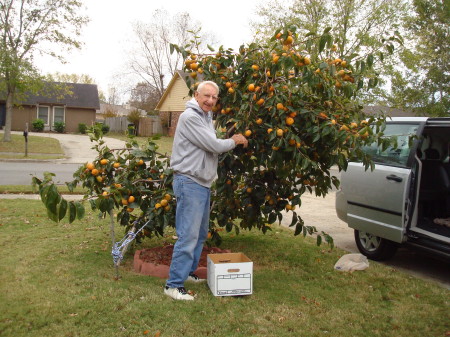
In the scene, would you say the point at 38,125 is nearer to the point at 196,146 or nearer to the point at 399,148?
the point at 399,148

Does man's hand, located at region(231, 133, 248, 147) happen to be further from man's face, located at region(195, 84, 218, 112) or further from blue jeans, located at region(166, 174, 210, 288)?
blue jeans, located at region(166, 174, 210, 288)

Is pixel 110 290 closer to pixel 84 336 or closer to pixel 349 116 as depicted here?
pixel 84 336

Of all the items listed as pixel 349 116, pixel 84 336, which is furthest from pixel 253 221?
pixel 84 336

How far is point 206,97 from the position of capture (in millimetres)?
4188

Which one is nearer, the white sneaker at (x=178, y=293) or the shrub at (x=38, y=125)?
the white sneaker at (x=178, y=293)

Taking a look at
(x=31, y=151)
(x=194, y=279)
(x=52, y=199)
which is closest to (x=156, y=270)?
(x=194, y=279)

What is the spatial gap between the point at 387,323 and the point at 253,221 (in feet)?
6.16

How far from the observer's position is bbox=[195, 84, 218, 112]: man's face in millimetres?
4172

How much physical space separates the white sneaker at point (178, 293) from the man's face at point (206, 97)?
5.49ft

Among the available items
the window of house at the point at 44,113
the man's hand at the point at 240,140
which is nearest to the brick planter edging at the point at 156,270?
the man's hand at the point at 240,140

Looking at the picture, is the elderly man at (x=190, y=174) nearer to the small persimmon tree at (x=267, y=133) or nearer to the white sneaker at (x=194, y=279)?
the small persimmon tree at (x=267, y=133)

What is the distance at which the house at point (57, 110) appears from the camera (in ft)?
132

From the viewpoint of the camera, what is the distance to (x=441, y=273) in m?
5.82

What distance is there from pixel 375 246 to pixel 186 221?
3.10 m
